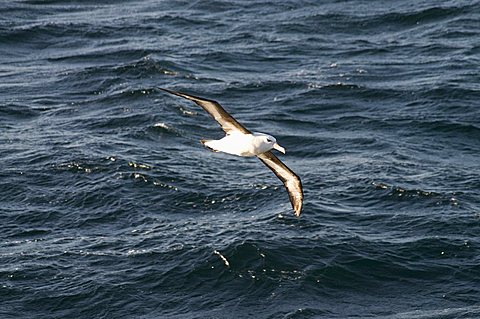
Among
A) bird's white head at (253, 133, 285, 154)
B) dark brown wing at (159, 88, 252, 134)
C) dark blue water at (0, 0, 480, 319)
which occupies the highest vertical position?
dark brown wing at (159, 88, 252, 134)

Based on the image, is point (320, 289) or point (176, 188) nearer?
point (320, 289)

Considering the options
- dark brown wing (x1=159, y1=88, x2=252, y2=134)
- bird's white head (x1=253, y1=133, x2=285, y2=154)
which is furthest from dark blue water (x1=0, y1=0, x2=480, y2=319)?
dark brown wing (x1=159, y1=88, x2=252, y2=134)

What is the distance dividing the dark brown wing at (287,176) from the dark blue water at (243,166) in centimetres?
605

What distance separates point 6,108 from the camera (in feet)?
184

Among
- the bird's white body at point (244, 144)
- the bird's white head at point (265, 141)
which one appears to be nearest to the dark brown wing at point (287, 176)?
the bird's white head at point (265, 141)

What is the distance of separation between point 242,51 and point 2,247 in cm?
2416

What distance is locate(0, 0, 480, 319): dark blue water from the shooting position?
4031cm

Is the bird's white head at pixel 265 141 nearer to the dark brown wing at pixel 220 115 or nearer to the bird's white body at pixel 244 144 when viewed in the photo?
the bird's white body at pixel 244 144

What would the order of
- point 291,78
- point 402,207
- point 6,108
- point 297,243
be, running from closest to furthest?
point 297,243
point 402,207
point 6,108
point 291,78

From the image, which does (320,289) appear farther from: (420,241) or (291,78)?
(291,78)

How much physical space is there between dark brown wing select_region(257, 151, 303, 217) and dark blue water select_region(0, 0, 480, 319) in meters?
6.05

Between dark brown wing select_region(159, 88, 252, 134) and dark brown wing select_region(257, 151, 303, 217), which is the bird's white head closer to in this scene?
dark brown wing select_region(159, 88, 252, 134)

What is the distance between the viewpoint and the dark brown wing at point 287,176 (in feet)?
106

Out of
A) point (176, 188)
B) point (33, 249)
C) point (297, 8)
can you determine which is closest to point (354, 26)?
point (297, 8)
